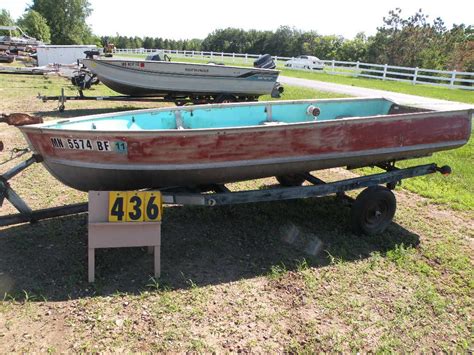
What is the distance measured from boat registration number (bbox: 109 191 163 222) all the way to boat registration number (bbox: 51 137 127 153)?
43 centimetres

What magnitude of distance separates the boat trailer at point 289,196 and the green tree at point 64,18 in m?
55.7

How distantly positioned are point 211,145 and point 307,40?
167 feet

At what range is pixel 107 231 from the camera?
3408 millimetres

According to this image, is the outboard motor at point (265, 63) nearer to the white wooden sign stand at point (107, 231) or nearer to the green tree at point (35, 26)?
the white wooden sign stand at point (107, 231)

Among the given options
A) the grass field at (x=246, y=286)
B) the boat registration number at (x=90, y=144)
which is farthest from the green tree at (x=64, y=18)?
the boat registration number at (x=90, y=144)

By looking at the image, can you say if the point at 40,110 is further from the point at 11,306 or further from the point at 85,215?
the point at 11,306

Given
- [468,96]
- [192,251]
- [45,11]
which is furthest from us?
[45,11]

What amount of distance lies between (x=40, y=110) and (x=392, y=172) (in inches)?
379

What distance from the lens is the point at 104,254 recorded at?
3.90m

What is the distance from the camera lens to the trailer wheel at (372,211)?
4.44 metres

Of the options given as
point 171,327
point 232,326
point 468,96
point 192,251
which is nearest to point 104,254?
point 192,251

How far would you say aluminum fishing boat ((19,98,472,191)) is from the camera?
3650 mm

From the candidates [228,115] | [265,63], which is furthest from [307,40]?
[228,115]

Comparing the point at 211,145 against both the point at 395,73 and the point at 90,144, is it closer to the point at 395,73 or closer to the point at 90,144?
the point at 90,144
